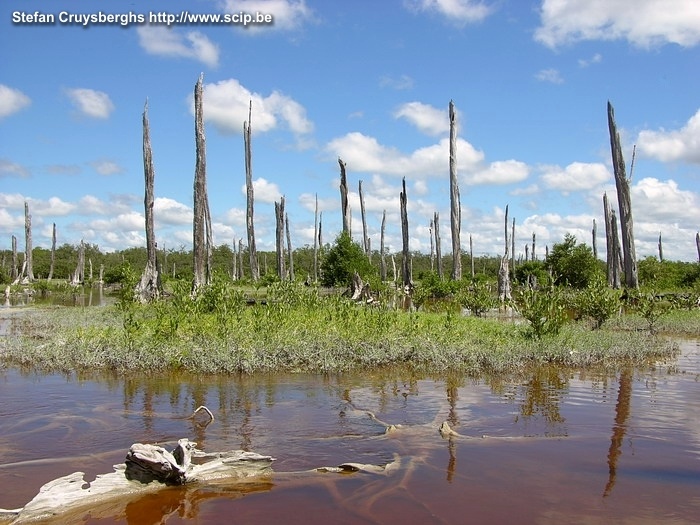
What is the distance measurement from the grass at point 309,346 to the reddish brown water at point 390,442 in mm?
565

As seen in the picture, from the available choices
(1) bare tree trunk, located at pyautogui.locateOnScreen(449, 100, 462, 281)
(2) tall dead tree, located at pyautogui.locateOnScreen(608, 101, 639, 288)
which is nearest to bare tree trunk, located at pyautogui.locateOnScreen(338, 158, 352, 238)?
(1) bare tree trunk, located at pyautogui.locateOnScreen(449, 100, 462, 281)

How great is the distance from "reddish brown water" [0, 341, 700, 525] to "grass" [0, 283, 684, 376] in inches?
22.3

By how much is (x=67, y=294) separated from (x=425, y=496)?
1386 inches

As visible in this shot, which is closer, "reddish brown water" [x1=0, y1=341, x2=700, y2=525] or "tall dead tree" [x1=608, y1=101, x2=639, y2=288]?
"reddish brown water" [x1=0, y1=341, x2=700, y2=525]

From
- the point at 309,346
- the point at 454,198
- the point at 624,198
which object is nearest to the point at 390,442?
the point at 309,346

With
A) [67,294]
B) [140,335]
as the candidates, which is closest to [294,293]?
[140,335]

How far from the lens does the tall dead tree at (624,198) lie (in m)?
24.5

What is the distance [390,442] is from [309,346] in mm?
4493

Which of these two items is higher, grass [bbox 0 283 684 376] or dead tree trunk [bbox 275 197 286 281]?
dead tree trunk [bbox 275 197 286 281]

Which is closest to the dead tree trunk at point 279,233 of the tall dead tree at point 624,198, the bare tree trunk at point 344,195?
the bare tree trunk at point 344,195

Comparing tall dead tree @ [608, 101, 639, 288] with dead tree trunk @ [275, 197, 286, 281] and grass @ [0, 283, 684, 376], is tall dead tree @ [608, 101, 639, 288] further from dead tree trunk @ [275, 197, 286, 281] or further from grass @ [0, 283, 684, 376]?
dead tree trunk @ [275, 197, 286, 281]

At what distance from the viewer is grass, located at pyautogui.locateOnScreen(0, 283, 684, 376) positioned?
10.0 metres

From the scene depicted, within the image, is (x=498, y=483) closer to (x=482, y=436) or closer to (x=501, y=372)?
(x=482, y=436)

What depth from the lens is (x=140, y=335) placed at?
11.4 m
